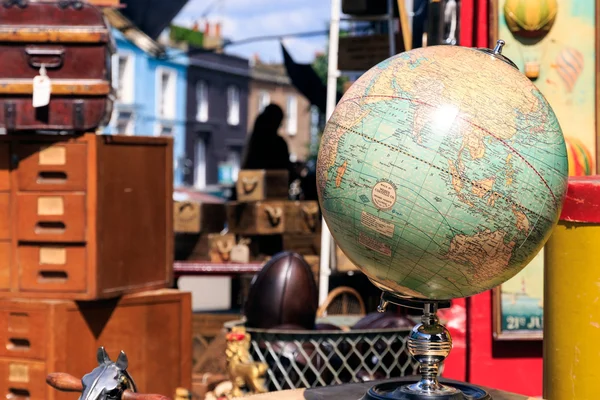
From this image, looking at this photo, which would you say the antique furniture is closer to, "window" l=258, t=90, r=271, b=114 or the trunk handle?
the trunk handle

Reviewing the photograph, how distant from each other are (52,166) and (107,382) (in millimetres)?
2205

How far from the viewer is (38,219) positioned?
507 cm

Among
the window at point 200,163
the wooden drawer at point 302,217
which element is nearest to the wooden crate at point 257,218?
the wooden drawer at point 302,217

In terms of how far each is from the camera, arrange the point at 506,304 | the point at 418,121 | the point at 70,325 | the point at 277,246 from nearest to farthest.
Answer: the point at 418,121 < the point at 70,325 < the point at 506,304 < the point at 277,246

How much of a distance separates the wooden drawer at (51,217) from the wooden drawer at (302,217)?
11.5 feet

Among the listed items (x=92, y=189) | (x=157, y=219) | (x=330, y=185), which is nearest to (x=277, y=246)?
(x=157, y=219)

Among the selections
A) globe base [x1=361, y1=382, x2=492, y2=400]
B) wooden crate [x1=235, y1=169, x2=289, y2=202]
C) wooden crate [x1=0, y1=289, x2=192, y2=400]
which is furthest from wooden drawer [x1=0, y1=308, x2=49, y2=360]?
wooden crate [x1=235, y1=169, x2=289, y2=202]

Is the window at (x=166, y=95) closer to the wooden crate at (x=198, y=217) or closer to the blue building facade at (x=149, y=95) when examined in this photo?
the blue building facade at (x=149, y=95)

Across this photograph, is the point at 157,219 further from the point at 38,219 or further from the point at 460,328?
the point at 460,328

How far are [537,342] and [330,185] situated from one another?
288cm

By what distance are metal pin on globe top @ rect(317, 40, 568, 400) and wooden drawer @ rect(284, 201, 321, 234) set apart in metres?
5.28

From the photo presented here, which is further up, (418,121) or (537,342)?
(418,121)

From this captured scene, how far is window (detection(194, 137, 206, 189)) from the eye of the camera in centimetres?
3814

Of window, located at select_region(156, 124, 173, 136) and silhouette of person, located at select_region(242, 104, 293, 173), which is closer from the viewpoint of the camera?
silhouette of person, located at select_region(242, 104, 293, 173)
